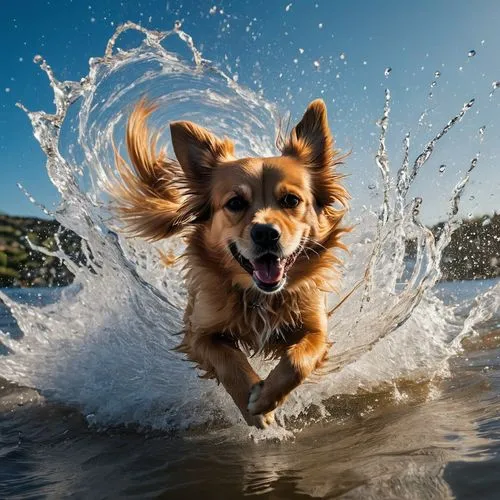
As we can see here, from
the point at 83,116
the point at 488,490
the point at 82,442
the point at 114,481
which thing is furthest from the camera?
the point at 83,116

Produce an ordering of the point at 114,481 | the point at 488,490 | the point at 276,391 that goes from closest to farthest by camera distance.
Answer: the point at 488,490, the point at 114,481, the point at 276,391

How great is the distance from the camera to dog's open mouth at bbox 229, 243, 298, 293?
10.7ft

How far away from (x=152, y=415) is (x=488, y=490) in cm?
231

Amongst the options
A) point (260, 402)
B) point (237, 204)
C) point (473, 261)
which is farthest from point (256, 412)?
point (473, 261)

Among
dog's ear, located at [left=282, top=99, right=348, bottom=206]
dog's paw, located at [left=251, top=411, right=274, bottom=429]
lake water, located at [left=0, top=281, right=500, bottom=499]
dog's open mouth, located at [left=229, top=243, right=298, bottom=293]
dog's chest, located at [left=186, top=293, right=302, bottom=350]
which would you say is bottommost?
lake water, located at [left=0, top=281, right=500, bottom=499]

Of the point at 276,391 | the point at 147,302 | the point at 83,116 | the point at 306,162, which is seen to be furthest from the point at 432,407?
the point at 83,116

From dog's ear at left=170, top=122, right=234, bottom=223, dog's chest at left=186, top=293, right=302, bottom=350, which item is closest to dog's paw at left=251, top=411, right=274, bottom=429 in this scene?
dog's chest at left=186, top=293, right=302, bottom=350

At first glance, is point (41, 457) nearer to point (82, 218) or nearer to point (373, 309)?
point (82, 218)

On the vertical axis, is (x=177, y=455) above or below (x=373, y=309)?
below

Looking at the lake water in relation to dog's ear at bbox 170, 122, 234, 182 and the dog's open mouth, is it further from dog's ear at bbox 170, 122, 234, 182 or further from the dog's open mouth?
dog's ear at bbox 170, 122, 234, 182

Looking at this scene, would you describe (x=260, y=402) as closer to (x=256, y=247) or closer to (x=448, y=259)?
(x=256, y=247)

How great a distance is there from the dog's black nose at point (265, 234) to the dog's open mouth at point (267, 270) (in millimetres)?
109

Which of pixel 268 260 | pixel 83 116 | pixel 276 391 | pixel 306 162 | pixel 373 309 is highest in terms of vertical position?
pixel 83 116

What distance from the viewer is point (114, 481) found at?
105 inches
